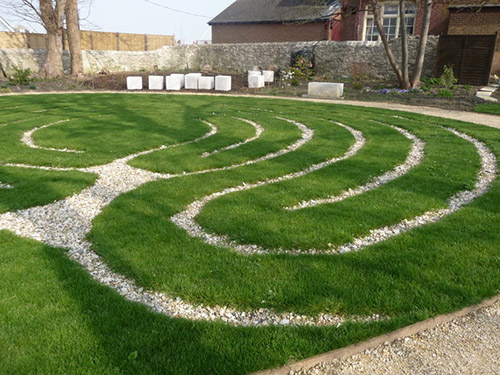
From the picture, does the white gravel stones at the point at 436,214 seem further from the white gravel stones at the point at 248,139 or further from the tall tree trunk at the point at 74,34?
the tall tree trunk at the point at 74,34

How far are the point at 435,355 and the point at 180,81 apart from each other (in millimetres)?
22539

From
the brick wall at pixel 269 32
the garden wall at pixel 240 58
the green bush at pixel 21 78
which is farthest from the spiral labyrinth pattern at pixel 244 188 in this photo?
the brick wall at pixel 269 32

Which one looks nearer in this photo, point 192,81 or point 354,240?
point 354,240

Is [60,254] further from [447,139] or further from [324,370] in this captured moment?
[447,139]

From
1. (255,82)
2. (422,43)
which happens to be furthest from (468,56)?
(255,82)

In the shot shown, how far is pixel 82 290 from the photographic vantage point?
13.1 ft

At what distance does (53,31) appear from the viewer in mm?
25109

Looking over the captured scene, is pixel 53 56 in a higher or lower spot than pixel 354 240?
higher

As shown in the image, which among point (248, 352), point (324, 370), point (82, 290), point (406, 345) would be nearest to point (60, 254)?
point (82, 290)

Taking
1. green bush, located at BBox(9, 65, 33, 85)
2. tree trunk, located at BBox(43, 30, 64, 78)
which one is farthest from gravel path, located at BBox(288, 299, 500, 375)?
tree trunk, located at BBox(43, 30, 64, 78)

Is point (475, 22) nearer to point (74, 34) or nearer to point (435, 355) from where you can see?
Answer: point (74, 34)

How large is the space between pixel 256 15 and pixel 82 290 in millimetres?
38626

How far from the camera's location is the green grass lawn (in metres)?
3.23

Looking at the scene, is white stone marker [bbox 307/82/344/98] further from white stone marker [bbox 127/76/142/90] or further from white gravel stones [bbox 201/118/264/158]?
white stone marker [bbox 127/76/142/90]
